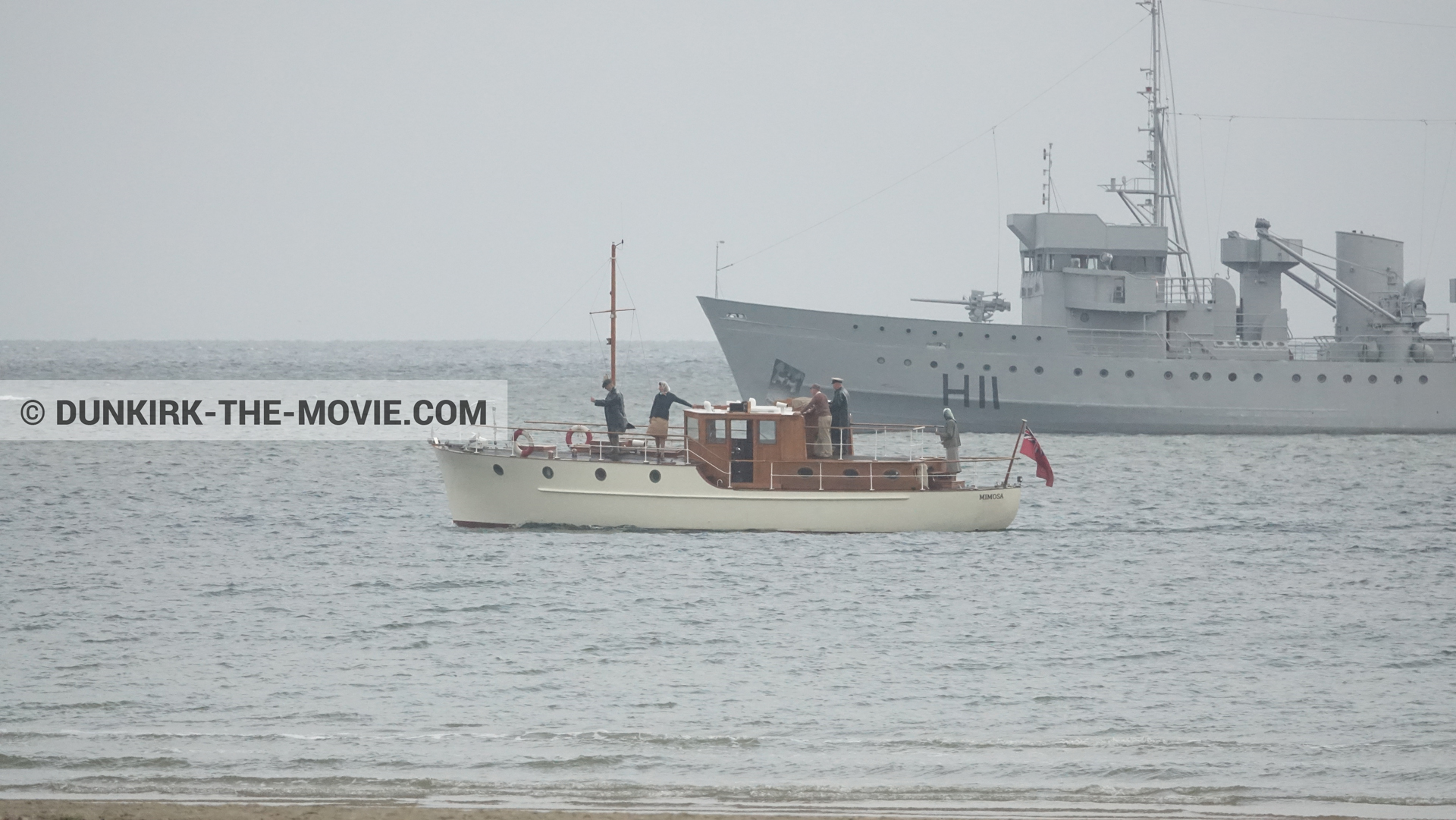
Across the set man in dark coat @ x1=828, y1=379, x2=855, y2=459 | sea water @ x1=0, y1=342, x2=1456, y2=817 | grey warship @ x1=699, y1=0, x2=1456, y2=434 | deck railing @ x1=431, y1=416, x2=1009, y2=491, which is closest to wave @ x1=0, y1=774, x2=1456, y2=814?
sea water @ x1=0, y1=342, x2=1456, y2=817

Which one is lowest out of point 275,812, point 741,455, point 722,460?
point 275,812

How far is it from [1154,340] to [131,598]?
43.5 metres

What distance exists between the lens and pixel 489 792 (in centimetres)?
1522

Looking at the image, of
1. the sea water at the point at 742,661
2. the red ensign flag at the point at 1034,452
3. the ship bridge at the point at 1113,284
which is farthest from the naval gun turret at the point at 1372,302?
the red ensign flag at the point at 1034,452

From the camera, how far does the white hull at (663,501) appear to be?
31.8 meters

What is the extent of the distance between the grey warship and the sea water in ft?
61.1

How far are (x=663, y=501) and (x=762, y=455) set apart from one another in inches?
84.1

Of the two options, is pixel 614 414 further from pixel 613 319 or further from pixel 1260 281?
pixel 1260 281

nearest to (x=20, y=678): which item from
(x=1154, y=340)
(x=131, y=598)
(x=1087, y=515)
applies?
(x=131, y=598)

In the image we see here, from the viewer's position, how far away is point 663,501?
105 feet

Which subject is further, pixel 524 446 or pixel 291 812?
pixel 524 446

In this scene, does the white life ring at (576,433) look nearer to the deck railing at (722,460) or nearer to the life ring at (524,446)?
the deck railing at (722,460)

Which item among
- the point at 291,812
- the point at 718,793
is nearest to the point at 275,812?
the point at 291,812

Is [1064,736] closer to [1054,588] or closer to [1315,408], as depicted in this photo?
[1054,588]
